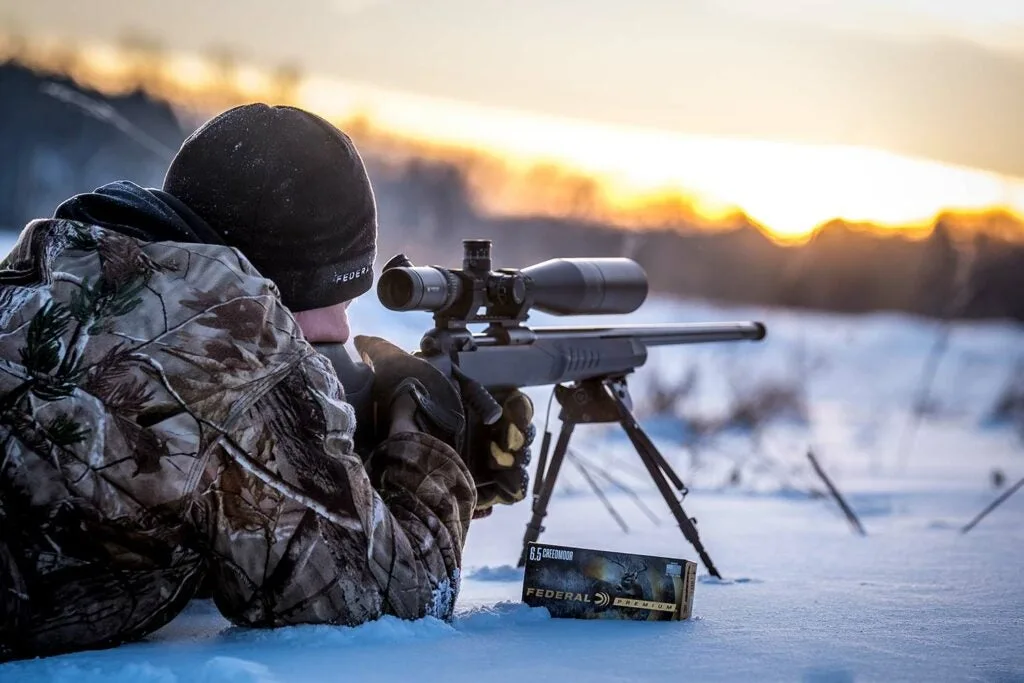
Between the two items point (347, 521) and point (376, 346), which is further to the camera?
point (376, 346)

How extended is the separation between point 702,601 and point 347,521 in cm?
125

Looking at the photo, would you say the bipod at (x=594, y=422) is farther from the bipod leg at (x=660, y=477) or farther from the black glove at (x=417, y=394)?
the black glove at (x=417, y=394)

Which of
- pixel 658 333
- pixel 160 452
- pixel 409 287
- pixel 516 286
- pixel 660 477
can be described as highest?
pixel 658 333

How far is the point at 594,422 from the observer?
3941 mm

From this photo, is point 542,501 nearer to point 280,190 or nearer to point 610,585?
point 610,585

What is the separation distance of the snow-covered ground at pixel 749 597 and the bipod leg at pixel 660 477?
95mm

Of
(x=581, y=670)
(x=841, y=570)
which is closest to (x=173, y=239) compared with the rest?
(x=581, y=670)

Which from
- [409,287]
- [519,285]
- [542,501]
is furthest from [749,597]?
[409,287]

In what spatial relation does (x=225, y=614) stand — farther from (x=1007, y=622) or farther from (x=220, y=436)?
(x=1007, y=622)

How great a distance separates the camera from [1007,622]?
112 inches

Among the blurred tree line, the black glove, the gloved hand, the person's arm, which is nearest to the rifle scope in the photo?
the black glove

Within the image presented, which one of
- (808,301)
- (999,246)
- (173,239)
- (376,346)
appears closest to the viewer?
(173,239)

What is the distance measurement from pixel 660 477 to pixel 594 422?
1.25ft

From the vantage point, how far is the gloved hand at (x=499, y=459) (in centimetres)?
292
